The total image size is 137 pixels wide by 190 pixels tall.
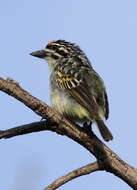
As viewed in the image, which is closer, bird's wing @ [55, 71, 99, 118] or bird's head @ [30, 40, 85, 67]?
bird's wing @ [55, 71, 99, 118]

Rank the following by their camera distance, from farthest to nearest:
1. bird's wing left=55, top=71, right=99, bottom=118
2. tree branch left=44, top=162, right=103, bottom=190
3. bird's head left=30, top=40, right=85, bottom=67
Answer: bird's head left=30, top=40, right=85, bottom=67, bird's wing left=55, top=71, right=99, bottom=118, tree branch left=44, top=162, right=103, bottom=190

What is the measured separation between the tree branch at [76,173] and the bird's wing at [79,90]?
122 centimetres

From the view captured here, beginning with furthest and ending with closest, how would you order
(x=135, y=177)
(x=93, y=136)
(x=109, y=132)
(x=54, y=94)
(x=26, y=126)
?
(x=54, y=94), (x=109, y=132), (x=93, y=136), (x=26, y=126), (x=135, y=177)

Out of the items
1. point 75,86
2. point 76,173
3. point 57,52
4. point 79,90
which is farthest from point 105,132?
point 57,52

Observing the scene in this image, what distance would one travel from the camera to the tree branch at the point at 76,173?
152 inches

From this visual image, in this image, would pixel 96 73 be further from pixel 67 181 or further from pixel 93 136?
pixel 67 181

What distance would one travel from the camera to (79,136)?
13.6ft

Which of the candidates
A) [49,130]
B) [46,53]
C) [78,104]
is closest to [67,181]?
[49,130]

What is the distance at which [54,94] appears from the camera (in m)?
5.89

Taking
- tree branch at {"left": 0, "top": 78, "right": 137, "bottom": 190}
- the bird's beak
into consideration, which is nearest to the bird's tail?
tree branch at {"left": 0, "top": 78, "right": 137, "bottom": 190}

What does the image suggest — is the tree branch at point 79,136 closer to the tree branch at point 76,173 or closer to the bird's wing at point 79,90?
the tree branch at point 76,173

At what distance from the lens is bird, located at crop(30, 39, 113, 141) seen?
538 centimetres

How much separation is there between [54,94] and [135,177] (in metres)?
2.19

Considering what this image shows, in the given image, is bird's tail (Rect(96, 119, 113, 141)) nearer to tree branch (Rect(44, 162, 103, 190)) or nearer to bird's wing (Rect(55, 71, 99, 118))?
bird's wing (Rect(55, 71, 99, 118))
